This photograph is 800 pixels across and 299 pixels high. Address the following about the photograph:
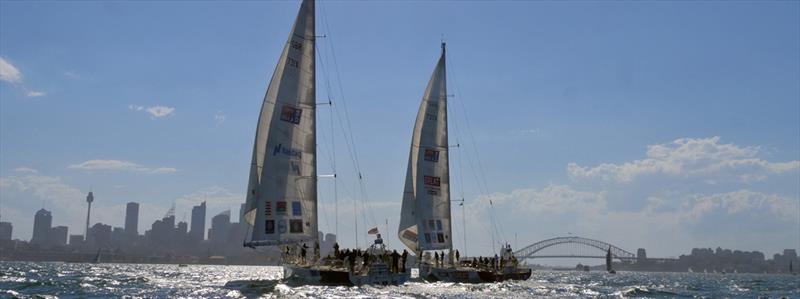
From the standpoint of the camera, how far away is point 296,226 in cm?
3809

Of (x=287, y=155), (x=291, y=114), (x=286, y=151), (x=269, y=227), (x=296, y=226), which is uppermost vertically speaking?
(x=291, y=114)

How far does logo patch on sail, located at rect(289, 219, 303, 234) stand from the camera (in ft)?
124

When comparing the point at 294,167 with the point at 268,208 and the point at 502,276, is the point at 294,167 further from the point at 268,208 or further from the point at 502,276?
the point at 502,276

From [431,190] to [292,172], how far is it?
551 inches

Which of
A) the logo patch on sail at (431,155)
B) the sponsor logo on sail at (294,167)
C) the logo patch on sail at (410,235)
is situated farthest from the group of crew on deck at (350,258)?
the logo patch on sail at (431,155)

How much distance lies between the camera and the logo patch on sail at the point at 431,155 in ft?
165

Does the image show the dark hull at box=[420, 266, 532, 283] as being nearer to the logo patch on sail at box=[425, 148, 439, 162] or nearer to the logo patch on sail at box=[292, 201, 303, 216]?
the logo patch on sail at box=[425, 148, 439, 162]

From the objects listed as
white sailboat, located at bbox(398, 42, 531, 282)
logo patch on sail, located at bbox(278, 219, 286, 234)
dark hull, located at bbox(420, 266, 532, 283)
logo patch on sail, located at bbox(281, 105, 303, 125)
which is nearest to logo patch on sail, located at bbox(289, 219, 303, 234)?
logo patch on sail, located at bbox(278, 219, 286, 234)

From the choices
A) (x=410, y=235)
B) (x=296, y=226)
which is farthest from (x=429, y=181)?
(x=296, y=226)

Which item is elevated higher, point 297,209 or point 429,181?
point 429,181

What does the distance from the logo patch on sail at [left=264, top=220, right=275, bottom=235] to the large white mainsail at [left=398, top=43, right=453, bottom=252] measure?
13098mm

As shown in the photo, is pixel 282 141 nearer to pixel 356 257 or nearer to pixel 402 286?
pixel 356 257

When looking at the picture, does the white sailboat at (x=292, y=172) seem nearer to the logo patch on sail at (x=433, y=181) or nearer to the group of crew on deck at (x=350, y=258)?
the group of crew on deck at (x=350, y=258)

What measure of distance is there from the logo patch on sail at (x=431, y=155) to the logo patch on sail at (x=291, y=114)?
13488 mm
